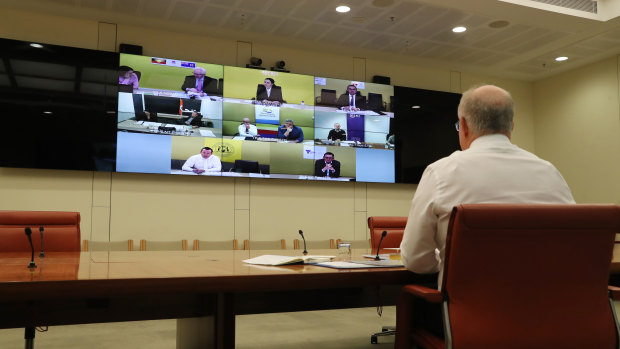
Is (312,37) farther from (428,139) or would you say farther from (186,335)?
(186,335)

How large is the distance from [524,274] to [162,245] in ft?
16.0

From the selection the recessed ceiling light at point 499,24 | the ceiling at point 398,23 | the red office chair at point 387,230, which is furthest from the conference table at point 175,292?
the recessed ceiling light at point 499,24

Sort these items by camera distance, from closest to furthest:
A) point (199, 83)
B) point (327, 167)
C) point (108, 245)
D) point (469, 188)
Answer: point (469, 188)
point (108, 245)
point (199, 83)
point (327, 167)

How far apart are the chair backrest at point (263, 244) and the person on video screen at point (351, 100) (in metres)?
1.92

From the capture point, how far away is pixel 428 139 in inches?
A: 278

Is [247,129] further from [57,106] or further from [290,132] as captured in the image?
[57,106]

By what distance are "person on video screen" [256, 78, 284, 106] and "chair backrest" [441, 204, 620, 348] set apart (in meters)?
4.86

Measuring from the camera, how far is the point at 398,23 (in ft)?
19.1

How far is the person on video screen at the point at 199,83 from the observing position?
5879mm

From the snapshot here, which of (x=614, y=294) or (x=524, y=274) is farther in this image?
(x=614, y=294)

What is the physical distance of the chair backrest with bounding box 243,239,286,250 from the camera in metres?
6.11

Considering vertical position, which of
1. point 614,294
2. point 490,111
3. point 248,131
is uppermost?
point 248,131

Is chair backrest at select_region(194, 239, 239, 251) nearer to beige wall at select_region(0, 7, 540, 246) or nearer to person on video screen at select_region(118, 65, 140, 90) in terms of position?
beige wall at select_region(0, 7, 540, 246)

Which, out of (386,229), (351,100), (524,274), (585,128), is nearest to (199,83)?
(351,100)
